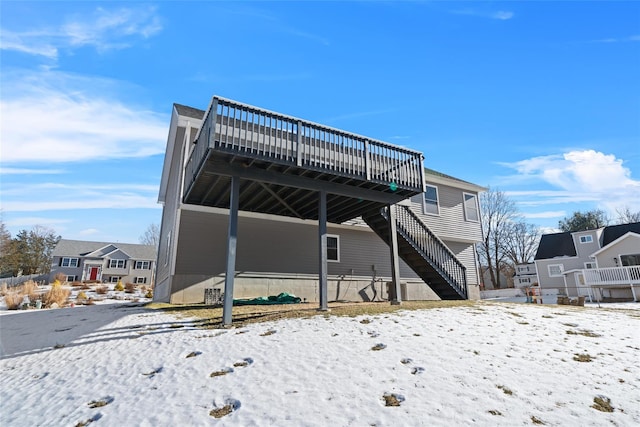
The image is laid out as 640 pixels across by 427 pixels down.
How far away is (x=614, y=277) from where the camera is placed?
19516 mm

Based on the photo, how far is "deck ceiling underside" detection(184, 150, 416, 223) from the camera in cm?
805

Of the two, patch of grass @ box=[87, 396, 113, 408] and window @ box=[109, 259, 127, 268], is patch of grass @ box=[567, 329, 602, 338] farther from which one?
window @ box=[109, 259, 127, 268]

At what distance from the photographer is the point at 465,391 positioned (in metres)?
3.64

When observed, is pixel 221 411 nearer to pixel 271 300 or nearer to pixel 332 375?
pixel 332 375

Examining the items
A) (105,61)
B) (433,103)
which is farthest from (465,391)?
(105,61)

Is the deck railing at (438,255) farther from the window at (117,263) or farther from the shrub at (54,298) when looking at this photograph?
the window at (117,263)

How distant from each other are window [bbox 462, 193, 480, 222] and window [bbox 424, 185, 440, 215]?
A: 238 cm

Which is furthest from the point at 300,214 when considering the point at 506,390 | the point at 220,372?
the point at 506,390

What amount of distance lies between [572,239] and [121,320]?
118 ft

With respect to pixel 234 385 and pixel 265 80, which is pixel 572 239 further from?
pixel 234 385

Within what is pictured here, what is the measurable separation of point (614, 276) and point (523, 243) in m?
27.7

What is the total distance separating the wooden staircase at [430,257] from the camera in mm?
11656

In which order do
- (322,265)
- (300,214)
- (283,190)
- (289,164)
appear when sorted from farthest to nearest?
(300,214) → (283,190) → (322,265) → (289,164)

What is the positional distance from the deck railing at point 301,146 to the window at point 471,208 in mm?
10523
